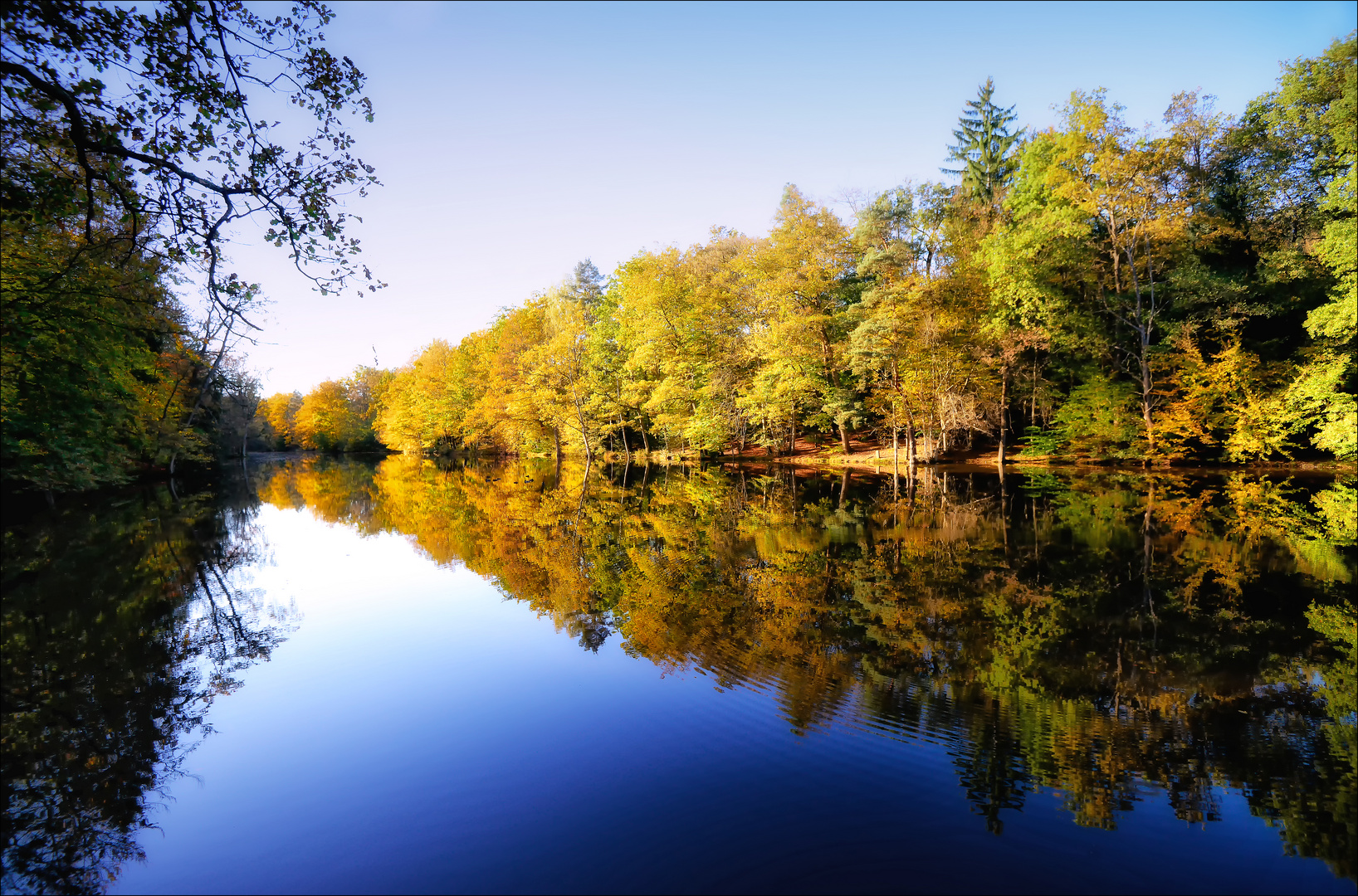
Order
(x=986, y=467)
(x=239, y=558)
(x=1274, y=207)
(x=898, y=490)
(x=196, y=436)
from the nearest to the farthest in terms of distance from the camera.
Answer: (x=239, y=558), (x=898, y=490), (x=1274, y=207), (x=986, y=467), (x=196, y=436)

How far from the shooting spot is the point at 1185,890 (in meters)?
3.26

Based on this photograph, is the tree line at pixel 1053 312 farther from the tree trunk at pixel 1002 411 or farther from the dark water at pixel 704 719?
the dark water at pixel 704 719

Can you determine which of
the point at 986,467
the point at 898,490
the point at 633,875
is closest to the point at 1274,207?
the point at 986,467

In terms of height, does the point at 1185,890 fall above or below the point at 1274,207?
below

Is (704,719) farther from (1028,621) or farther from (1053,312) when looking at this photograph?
(1053,312)

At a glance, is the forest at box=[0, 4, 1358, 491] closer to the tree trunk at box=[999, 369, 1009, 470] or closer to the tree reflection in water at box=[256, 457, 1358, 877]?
the tree trunk at box=[999, 369, 1009, 470]

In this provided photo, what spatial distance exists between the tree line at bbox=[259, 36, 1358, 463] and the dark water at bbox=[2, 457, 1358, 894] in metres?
14.9

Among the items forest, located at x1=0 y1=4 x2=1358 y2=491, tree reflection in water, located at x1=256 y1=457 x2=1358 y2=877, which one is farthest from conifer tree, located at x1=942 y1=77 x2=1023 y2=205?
tree reflection in water, located at x1=256 y1=457 x2=1358 y2=877

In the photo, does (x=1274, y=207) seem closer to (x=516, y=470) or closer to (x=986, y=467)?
(x=986, y=467)

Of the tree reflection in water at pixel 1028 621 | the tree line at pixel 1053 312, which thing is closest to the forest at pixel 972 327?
the tree line at pixel 1053 312

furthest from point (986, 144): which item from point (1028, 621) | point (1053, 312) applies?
point (1028, 621)

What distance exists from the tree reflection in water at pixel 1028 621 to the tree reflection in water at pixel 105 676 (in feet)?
13.0

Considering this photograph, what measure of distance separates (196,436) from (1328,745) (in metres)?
41.3

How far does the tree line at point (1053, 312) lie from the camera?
22.9m
